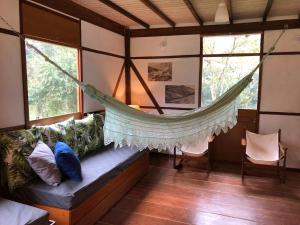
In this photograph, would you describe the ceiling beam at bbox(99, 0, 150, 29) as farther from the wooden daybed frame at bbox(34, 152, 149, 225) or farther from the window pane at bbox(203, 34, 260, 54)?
the wooden daybed frame at bbox(34, 152, 149, 225)

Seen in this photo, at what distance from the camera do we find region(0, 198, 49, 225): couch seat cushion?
6.18 ft

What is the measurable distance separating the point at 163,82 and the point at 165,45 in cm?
70

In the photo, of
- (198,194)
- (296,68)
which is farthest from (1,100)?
(296,68)

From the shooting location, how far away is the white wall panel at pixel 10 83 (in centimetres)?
261

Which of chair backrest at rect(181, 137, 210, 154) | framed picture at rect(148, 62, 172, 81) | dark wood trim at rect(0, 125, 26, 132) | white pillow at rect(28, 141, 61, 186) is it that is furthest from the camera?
Result: framed picture at rect(148, 62, 172, 81)

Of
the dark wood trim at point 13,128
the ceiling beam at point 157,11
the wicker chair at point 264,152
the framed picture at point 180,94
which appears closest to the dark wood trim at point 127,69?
the framed picture at point 180,94

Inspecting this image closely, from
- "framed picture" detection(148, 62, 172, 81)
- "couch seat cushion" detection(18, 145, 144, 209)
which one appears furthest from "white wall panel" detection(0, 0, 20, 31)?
"framed picture" detection(148, 62, 172, 81)

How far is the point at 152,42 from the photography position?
496cm

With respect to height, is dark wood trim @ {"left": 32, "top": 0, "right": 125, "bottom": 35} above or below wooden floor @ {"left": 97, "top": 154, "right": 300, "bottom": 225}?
above

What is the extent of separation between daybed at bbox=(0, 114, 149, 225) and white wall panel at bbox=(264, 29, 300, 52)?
9.42ft

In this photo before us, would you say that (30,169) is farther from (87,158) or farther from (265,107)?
(265,107)

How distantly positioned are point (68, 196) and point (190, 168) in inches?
103

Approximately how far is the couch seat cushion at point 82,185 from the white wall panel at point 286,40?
9.90 feet

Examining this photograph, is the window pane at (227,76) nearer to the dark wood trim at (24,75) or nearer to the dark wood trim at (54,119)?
the dark wood trim at (54,119)
